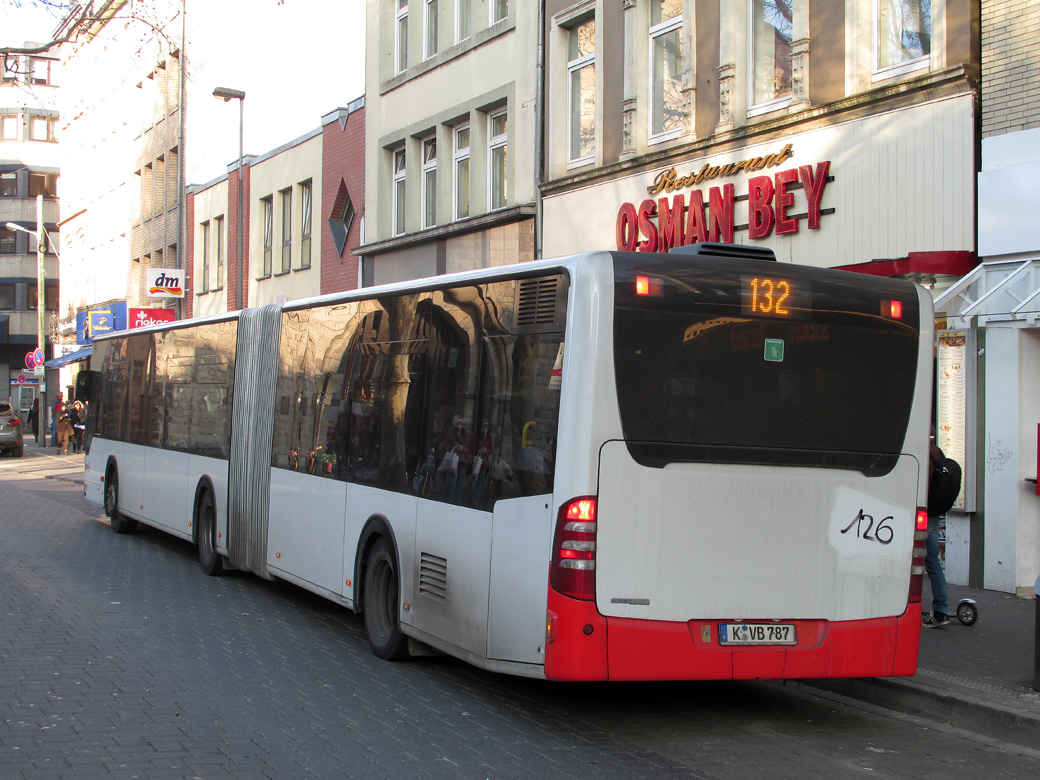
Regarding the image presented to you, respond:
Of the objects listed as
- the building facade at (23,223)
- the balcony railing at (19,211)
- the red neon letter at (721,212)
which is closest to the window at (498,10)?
the red neon letter at (721,212)

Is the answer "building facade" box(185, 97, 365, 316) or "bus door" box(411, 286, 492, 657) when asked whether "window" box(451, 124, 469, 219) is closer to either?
"building facade" box(185, 97, 365, 316)

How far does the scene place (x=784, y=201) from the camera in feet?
47.5

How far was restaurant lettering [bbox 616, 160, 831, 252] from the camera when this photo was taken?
14188 mm

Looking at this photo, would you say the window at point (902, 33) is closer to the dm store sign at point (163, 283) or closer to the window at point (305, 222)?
the window at point (305, 222)

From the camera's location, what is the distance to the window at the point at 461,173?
23.0m

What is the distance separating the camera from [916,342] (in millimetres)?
7305

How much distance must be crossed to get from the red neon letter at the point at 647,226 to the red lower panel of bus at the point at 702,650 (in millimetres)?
9976

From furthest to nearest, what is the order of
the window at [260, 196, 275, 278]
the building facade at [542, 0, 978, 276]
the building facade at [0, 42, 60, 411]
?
the building facade at [0, 42, 60, 411] → the window at [260, 196, 275, 278] → the building facade at [542, 0, 978, 276]

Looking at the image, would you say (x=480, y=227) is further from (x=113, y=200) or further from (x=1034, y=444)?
(x=113, y=200)

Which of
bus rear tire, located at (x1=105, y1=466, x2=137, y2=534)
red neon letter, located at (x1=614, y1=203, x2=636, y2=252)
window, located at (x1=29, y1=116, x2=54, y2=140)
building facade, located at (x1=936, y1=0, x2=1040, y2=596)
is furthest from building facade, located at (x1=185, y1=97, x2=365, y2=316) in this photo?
window, located at (x1=29, y1=116, x2=54, y2=140)

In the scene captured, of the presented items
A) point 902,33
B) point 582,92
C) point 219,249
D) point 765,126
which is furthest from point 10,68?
point 219,249

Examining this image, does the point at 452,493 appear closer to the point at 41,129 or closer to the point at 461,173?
the point at 461,173

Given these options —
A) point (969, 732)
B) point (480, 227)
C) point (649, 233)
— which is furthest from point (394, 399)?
point (480, 227)

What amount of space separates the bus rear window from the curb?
1.50 meters
